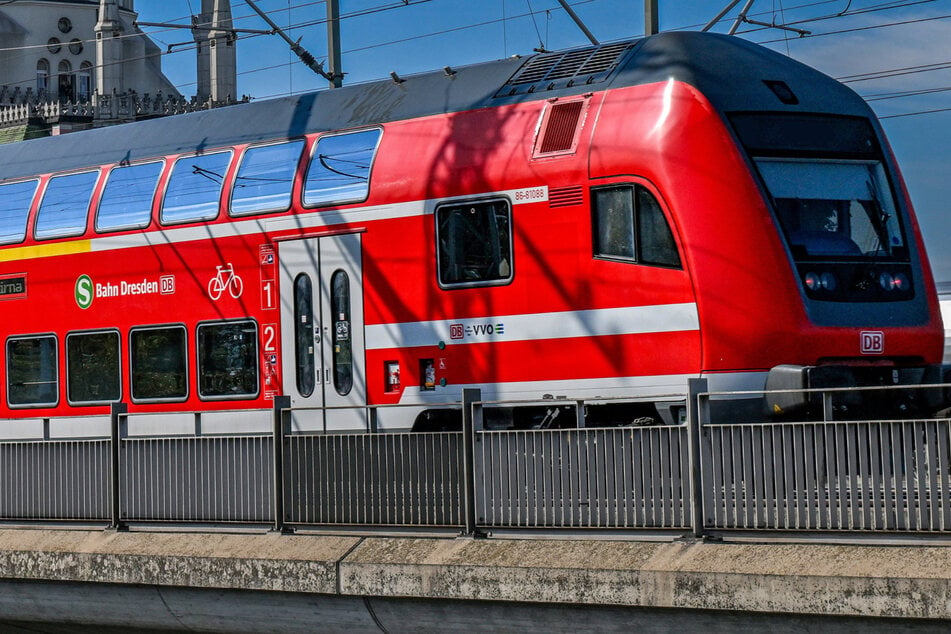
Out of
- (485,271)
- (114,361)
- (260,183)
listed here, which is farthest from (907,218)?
(114,361)

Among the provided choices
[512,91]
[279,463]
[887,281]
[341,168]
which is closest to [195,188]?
[341,168]

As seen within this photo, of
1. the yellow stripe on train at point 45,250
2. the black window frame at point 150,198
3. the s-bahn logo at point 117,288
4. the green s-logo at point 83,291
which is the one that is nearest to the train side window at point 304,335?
the s-bahn logo at point 117,288

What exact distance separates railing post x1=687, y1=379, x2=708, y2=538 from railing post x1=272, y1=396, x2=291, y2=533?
12.0ft

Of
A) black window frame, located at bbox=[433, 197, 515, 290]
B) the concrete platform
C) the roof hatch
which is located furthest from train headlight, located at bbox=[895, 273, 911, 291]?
the concrete platform

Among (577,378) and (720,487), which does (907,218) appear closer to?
(577,378)

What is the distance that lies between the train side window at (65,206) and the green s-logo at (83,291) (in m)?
0.61

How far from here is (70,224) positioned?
19422 mm

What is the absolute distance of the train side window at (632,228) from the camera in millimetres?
14016

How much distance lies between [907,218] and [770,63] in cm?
208

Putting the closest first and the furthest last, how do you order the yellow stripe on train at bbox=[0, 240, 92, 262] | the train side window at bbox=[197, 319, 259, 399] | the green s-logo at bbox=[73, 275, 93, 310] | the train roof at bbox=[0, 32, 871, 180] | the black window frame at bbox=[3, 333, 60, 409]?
1. the train roof at bbox=[0, 32, 871, 180]
2. the train side window at bbox=[197, 319, 259, 399]
3. the green s-logo at bbox=[73, 275, 93, 310]
4. the yellow stripe on train at bbox=[0, 240, 92, 262]
5. the black window frame at bbox=[3, 333, 60, 409]

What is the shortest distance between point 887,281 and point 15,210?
38.5ft

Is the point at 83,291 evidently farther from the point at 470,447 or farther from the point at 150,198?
the point at 470,447

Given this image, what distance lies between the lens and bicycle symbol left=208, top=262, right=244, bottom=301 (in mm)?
17500

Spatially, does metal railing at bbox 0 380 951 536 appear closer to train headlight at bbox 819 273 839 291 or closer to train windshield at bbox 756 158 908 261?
train headlight at bbox 819 273 839 291
